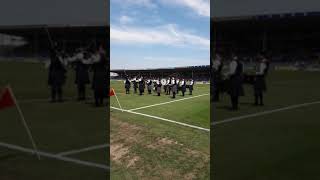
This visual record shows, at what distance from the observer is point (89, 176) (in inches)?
153

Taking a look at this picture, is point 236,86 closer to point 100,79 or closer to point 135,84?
point 100,79

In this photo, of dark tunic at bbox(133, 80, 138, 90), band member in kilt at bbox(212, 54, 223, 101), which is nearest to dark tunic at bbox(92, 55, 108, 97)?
band member in kilt at bbox(212, 54, 223, 101)

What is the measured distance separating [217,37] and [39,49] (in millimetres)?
1786

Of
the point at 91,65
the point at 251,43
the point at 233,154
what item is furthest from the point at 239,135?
the point at 91,65

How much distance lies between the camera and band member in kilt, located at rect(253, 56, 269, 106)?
376 cm

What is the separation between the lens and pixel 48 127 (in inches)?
161

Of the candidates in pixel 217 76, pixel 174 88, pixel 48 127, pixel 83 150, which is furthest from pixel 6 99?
pixel 174 88

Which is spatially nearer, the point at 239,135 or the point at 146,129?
the point at 239,135

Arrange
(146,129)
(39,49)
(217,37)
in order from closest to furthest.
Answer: (217,37) → (39,49) → (146,129)

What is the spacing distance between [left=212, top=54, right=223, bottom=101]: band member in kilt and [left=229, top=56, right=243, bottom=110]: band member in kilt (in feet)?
0.32

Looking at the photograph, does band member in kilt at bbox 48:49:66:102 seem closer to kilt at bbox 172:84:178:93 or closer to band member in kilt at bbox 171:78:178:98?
band member in kilt at bbox 171:78:178:98

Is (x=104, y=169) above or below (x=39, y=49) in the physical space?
below

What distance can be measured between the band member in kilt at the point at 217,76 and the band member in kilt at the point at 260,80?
33 centimetres

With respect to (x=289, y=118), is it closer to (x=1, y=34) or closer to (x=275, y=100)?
(x=275, y=100)
